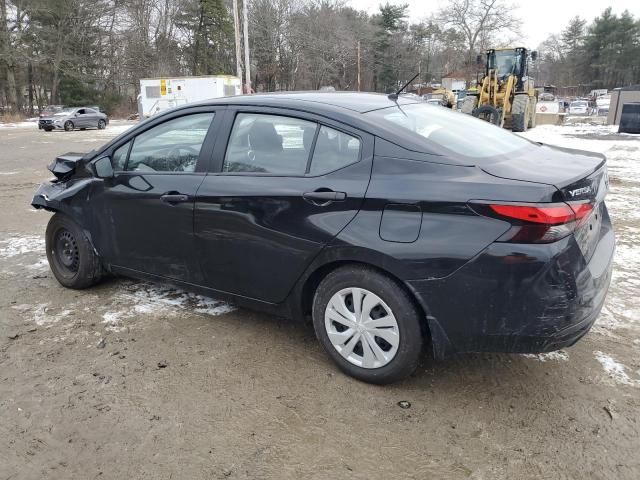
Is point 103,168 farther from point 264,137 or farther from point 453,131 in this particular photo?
point 453,131

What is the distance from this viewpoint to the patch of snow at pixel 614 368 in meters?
3.00

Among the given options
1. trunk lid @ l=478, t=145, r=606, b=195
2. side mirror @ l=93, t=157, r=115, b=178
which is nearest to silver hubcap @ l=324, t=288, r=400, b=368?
trunk lid @ l=478, t=145, r=606, b=195

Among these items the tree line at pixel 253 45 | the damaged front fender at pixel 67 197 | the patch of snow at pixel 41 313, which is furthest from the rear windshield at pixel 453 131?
the tree line at pixel 253 45

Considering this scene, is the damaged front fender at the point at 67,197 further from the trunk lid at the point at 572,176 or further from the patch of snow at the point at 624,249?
the patch of snow at the point at 624,249

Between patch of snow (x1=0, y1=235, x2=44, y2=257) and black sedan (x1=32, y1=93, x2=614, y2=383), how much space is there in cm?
223

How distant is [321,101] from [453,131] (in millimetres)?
838

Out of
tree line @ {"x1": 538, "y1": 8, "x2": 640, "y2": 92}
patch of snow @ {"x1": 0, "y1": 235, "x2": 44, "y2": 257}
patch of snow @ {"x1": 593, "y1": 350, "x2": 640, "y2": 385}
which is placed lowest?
patch of snow @ {"x1": 0, "y1": 235, "x2": 44, "y2": 257}

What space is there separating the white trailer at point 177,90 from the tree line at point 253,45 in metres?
17.0

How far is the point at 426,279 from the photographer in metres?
2.61

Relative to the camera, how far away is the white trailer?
26953 millimetres

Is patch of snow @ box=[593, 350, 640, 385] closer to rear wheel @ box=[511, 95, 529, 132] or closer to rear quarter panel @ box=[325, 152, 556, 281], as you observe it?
rear quarter panel @ box=[325, 152, 556, 281]

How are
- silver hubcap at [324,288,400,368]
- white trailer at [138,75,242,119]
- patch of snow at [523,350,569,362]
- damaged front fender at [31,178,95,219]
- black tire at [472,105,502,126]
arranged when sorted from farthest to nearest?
white trailer at [138,75,242,119]
black tire at [472,105,502,126]
damaged front fender at [31,178,95,219]
patch of snow at [523,350,569,362]
silver hubcap at [324,288,400,368]

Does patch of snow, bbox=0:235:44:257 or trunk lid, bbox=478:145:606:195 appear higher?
trunk lid, bbox=478:145:606:195

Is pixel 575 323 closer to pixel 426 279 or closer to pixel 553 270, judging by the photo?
pixel 553 270
